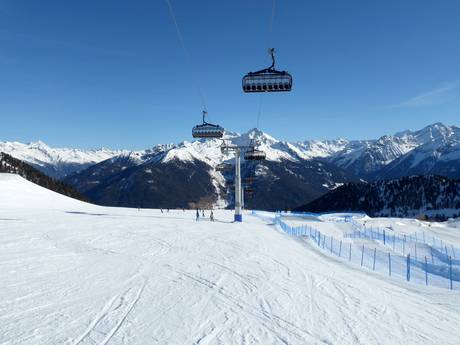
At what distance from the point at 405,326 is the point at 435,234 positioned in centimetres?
4767

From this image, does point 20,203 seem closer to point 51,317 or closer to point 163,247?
point 163,247

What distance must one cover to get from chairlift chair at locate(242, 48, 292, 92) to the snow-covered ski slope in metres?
9.60

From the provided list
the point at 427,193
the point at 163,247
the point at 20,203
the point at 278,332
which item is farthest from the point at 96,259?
the point at 427,193

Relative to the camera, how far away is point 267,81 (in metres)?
22.5

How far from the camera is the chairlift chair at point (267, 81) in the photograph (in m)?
22.4

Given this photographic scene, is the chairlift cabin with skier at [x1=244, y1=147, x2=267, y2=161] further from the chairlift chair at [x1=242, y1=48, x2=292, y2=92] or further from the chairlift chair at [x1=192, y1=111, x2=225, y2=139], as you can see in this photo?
the chairlift chair at [x1=242, y1=48, x2=292, y2=92]

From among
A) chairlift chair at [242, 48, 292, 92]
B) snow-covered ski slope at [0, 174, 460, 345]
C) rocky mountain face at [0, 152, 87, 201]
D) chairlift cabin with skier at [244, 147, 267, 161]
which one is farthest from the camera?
rocky mountain face at [0, 152, 87, 201]

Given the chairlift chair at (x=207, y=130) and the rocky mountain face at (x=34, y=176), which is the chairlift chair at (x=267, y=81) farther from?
the rocky mountain face at (x=34, y=176)

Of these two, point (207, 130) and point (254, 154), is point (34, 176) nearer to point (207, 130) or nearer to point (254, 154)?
point (254, 154)

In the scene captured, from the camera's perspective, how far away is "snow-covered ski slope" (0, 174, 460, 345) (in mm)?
9273

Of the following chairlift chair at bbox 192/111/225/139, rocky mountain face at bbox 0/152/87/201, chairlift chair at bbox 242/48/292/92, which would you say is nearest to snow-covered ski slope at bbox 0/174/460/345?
chairlift chair at bbox 242/48/292/92

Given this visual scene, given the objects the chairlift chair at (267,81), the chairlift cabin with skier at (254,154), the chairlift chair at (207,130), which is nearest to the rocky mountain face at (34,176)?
the chairlift cabin with skier at (254,154)

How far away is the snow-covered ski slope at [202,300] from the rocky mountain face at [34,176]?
350 ft

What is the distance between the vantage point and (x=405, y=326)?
11.0 metres
